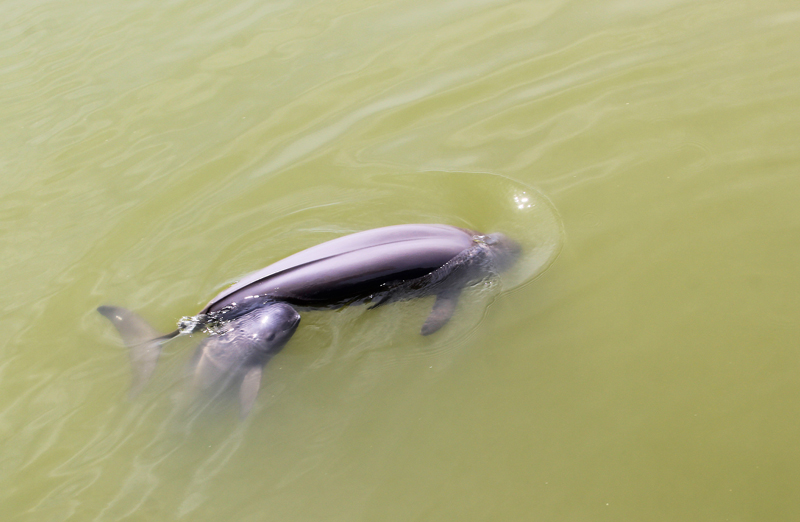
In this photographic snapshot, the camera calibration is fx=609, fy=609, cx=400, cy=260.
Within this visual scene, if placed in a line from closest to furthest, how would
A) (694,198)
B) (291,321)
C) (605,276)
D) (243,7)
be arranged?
(291,321) < (605,276) < (694,198) < (243,7)

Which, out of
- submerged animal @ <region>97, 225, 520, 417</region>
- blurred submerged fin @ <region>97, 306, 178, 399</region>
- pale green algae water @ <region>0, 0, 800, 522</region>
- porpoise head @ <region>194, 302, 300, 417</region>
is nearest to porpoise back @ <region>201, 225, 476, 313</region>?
submerged animal @ <region>97, 225, 520, 417</region>

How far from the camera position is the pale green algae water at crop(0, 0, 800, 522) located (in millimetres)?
3266

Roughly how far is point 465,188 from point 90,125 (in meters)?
3.86

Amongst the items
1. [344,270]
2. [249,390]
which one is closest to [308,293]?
[344,270]

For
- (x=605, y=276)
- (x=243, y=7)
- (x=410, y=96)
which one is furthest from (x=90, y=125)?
(x=605, y=276)

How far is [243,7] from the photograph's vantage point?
7.52 m

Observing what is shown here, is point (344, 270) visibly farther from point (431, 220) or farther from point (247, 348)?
point (431, 220)

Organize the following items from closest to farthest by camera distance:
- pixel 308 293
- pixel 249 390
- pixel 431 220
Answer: pixel 249 390, pixel 308 293, pixel 431 220

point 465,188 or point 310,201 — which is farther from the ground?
point 310,201

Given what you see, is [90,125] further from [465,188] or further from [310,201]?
[465,188]

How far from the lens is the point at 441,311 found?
12.6 feet

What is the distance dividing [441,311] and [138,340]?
200 centimetres

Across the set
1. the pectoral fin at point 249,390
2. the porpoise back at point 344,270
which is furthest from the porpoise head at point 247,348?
the porpoise back at point 344,270

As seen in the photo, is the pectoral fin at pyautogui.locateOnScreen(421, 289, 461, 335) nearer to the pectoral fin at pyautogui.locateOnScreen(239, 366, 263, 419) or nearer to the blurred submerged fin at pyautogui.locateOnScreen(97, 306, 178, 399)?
the pectoral fin at pyautogui.locateOnScreen(239, 366, 263, 419)
